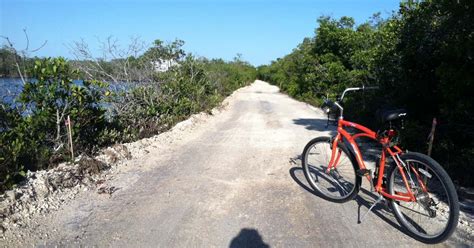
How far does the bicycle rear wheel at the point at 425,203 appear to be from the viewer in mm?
3090

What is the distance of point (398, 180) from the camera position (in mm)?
3609

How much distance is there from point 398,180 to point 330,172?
3.44 feet

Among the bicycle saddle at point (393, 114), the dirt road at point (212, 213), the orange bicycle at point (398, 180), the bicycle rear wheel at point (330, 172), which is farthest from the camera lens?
the bicycle rear wheel at point (330, 172)

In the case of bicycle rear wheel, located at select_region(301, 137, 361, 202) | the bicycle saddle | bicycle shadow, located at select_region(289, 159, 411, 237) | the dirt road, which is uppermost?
the bicycle saddle

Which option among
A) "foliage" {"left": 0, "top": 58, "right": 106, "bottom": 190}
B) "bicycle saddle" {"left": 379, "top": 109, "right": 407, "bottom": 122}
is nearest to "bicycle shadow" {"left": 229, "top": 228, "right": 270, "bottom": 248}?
"bicycle saddle" {"left": 379, "top": 109, "right": 407, "bottom": 122}

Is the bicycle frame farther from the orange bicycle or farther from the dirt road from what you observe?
the dirt road

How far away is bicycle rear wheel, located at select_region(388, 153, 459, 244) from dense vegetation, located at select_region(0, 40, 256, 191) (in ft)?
14.4

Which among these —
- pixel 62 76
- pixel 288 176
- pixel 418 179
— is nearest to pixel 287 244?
pixel 418 179

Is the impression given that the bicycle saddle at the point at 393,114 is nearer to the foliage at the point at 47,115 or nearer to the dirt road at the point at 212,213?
the dirt road at the point at 212,213

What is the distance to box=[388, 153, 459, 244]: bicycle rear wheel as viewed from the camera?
3.09m

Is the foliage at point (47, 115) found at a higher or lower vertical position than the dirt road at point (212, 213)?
higher

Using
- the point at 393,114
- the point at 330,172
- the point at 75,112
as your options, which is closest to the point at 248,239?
the point at 330,172

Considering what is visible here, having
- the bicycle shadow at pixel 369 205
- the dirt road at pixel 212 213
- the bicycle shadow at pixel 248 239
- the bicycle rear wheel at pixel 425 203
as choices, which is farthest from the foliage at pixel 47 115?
the bicycle rear wheel at pixel 425 203

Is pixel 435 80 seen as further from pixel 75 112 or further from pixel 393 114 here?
pixel 75 112
